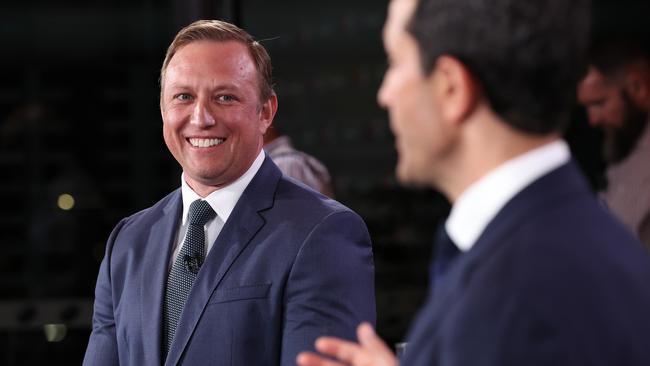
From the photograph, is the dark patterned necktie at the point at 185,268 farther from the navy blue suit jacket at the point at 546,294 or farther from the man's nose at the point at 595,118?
the man's nose at the point at 595,118

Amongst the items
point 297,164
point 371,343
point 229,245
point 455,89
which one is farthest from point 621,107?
point 455,89

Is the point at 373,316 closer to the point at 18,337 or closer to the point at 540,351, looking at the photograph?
the point at 540,351

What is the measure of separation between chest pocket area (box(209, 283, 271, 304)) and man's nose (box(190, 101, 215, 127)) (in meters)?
0.33

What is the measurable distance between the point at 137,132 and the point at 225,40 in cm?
957

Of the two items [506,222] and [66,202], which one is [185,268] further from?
[66,202]

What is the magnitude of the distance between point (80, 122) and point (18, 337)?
292 centimetres

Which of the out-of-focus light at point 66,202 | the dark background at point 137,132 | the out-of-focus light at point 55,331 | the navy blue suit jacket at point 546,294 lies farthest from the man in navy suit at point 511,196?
the out-of-focus light at point 66,202

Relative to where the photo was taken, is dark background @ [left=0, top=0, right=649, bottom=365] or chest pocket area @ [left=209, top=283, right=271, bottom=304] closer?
chest pocket area @ [left=209, top=283, right=271, bottom=304]

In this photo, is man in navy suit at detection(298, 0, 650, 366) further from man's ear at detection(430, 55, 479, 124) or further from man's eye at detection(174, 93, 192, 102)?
man's eye at detection(174, 93, 192, 102)

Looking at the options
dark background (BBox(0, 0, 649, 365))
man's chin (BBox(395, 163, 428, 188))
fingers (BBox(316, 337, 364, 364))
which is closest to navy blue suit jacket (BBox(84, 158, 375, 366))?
fingers (BBox(316, 337, 364, 364))

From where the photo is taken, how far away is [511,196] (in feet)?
3.62

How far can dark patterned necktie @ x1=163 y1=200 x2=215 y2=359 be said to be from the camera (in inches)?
82.3

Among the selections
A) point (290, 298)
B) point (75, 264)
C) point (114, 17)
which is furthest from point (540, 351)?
point (114, 17)

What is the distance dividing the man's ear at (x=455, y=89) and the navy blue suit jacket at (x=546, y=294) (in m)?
0.10
